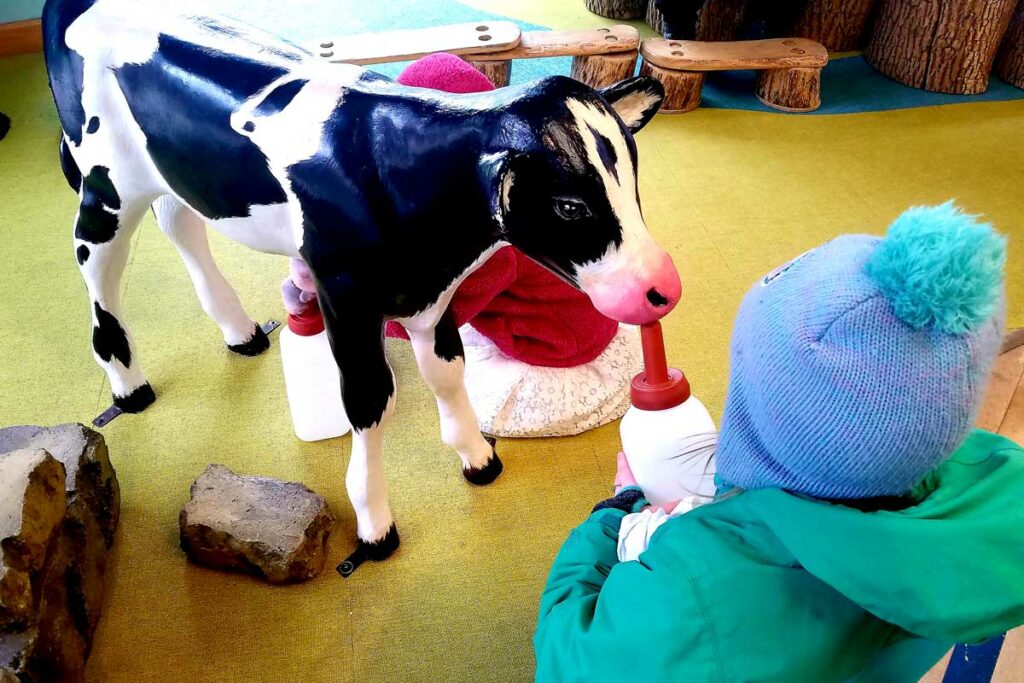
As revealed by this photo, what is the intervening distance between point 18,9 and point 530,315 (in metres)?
2.39

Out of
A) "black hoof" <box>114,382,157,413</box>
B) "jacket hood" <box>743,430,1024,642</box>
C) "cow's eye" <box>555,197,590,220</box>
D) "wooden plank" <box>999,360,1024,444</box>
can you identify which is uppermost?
"cow's eye" <box>555,197,590,220</box>

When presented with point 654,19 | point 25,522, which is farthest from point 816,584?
point 654,19

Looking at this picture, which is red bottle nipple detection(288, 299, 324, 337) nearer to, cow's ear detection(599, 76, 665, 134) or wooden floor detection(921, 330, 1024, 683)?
cow's ear detection(599, 76, 665, 134)

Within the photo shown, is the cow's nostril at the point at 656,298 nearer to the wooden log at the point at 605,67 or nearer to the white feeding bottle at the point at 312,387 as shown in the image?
the white feeding bottle at the point at 312,387

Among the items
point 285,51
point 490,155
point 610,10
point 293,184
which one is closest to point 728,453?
point 490,155

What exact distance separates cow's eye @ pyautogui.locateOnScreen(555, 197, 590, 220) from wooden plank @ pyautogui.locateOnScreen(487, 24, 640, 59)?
1744 millimetres

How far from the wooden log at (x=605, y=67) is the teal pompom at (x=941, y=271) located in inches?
80.8

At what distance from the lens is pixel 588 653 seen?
77cm

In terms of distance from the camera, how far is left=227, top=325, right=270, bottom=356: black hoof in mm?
1698

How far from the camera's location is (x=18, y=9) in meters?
2.77

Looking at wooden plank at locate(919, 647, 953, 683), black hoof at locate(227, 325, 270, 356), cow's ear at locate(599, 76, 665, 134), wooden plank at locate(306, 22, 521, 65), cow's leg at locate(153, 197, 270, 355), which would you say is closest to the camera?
cow's ear at locate(599, 76, 665, 134)

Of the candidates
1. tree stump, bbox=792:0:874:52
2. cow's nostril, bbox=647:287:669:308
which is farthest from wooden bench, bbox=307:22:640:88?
cow's nostril, bbox=647:287:669:308

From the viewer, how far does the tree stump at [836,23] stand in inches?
113

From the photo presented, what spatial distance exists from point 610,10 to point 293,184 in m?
2.46
